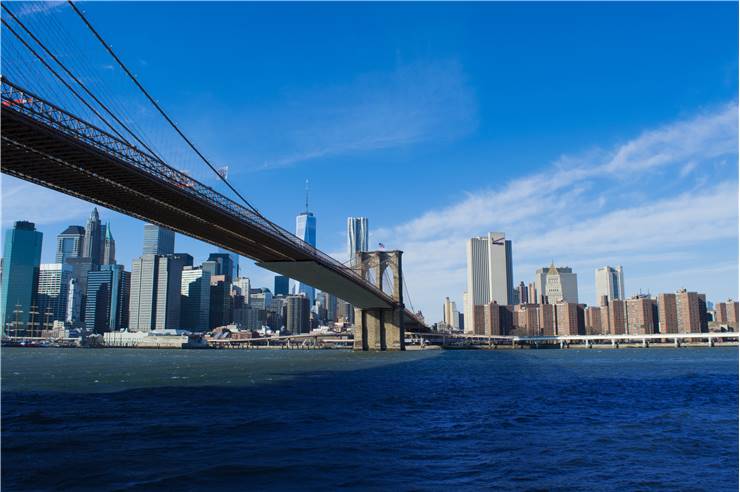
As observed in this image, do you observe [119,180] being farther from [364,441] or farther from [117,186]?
[364,441]

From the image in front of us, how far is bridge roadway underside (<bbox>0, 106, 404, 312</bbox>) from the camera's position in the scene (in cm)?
2800

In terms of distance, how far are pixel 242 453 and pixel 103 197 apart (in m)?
29.5

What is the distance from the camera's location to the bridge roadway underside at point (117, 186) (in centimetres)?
2800

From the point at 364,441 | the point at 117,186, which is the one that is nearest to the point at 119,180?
the point at 117,186

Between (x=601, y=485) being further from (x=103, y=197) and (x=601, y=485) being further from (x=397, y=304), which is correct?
(x=397, y=304)

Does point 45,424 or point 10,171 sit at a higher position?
point 10,171

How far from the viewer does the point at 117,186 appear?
119ft

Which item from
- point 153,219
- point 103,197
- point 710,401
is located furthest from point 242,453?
point 153,219

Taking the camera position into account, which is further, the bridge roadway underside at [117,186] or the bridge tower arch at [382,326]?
the bridge tower arch at [382,326]

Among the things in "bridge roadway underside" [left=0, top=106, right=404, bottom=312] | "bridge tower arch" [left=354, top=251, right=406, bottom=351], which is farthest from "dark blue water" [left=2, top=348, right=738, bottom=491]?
"bridge tower arch" [left=354, top=251, right=406, bottom=351]

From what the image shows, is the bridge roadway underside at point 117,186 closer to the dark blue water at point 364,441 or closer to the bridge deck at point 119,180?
the bridge deck at point 119,180

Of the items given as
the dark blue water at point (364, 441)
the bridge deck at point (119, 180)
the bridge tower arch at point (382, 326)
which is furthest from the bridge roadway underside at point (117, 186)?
the bridge tower arch at point (382, 326)

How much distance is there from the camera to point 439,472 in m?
13.0

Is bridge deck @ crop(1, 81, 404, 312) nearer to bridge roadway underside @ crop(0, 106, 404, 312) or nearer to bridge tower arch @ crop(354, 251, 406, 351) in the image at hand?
bridge roadway underside @ crop(0, 106, 404, 312)
